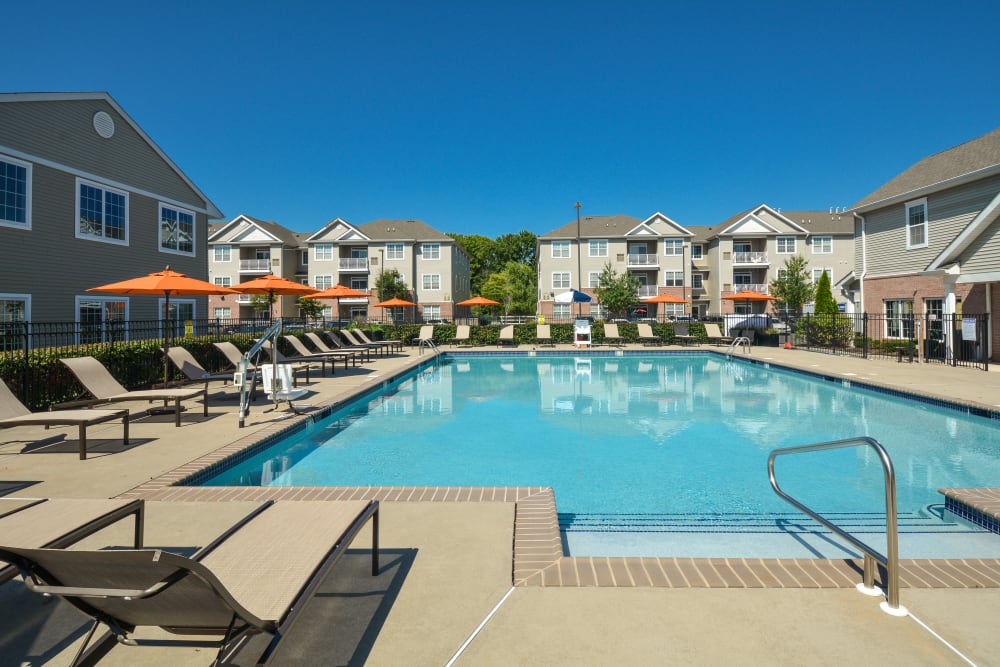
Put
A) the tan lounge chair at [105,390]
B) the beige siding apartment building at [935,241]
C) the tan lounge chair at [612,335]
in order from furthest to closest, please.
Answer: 1. the tan lounge chair at [612,335]
2. the beige siding apartment building at [935,241]
3. the tan lounge chair at [105,390]

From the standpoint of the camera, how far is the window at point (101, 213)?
1543 centimetres

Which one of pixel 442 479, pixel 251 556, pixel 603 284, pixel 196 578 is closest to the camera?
pixel 196 578

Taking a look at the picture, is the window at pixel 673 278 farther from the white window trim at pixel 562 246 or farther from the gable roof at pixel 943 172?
the gable roof at pixel 943 172

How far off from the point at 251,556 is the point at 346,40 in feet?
74.3

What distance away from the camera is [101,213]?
16078 mm

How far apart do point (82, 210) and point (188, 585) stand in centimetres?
1821

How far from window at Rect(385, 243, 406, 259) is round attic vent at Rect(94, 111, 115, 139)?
28.9 m

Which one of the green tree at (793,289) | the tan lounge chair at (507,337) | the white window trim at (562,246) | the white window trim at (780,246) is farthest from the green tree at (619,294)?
the white window trim at (780,246)

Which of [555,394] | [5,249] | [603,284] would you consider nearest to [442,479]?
[555,394]

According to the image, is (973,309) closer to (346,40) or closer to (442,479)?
(442,479)

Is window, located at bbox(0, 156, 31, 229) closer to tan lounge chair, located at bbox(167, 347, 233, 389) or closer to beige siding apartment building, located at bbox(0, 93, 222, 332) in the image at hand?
beige siding apartment building, located at bbox(0, 93, 222, 332)

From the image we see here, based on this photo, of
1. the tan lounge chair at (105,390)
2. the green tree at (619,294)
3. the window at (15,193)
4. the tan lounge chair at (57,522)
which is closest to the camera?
the tan lounge chair at (57,522)

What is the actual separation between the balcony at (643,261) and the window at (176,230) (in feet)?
112

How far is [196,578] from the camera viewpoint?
5.64 feet
